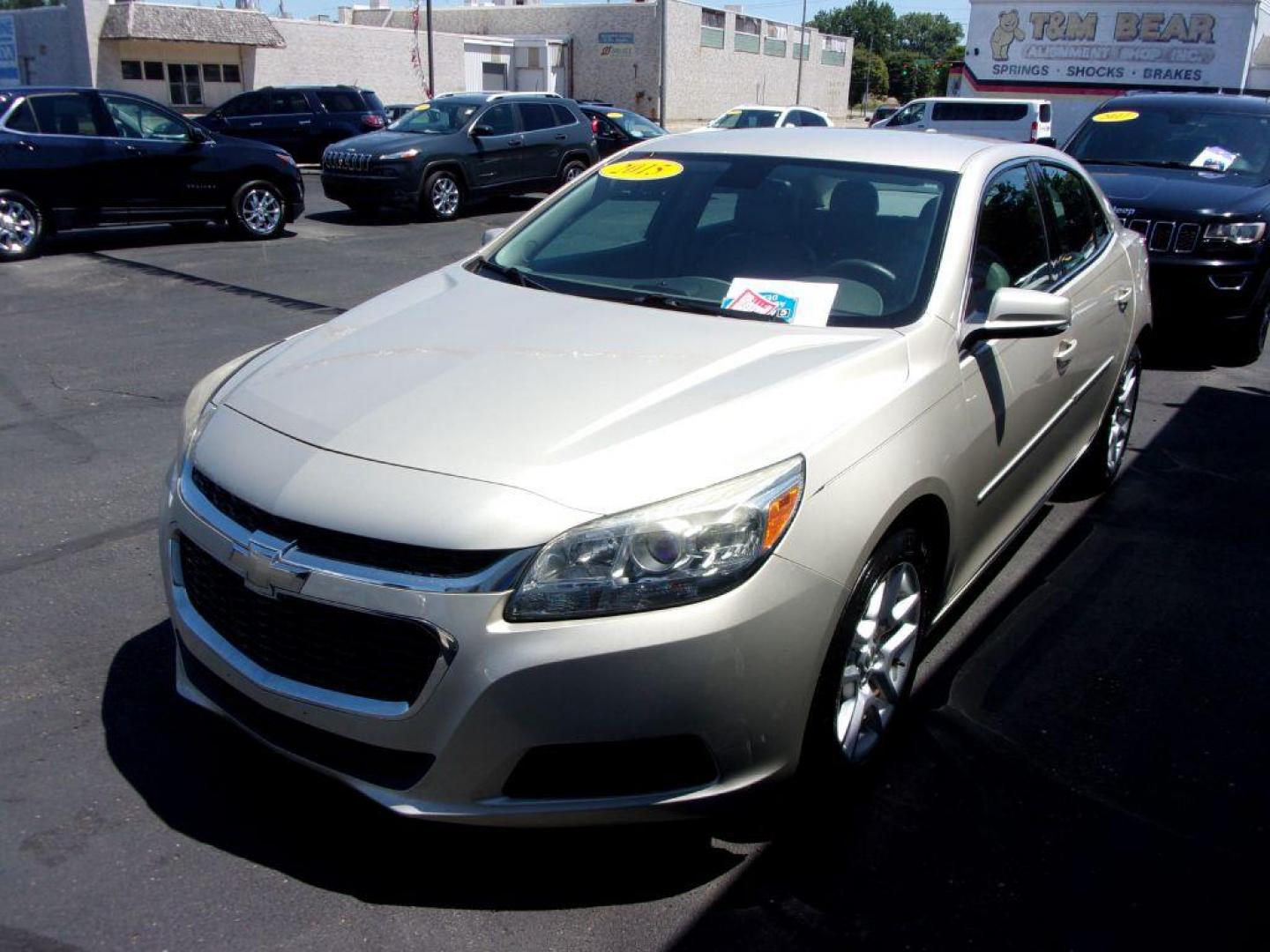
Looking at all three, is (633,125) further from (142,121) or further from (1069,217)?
(1069,217)

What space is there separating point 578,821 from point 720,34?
56.1 m

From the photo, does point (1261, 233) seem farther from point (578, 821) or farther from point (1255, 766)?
point (578, 821)

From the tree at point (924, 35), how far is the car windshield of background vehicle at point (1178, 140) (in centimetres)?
13661

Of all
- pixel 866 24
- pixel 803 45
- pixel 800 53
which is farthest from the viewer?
pixel 866 24

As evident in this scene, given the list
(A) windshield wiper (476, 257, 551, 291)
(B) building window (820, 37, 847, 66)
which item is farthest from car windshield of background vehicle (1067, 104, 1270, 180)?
(B) building window (820, 37, 847, 66)

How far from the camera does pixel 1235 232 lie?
793 cm

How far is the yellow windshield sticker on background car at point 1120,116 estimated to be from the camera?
31.6 feet

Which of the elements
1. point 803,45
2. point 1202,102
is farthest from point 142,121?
point 803,45

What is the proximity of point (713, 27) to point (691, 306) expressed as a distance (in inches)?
2130

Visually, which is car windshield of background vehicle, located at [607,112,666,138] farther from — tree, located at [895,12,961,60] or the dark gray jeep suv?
tree, located at [895,12,961,60]

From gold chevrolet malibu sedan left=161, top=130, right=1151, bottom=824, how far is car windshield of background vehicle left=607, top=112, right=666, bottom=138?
18.7 metres

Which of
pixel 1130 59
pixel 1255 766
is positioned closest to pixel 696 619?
pixel 1255 766

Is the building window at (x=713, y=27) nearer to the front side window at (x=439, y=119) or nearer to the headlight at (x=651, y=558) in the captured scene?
the front side window at (x=439, y=119)

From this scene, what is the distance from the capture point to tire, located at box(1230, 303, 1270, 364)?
8.19 meters
